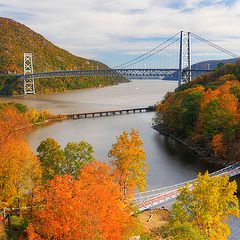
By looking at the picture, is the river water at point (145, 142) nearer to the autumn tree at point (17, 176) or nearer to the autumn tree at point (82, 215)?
the autumn tree at point (82, 215)

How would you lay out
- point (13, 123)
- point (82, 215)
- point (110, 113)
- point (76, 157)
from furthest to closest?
point (110, 113) → point (13, 123) → point (76, 157) → point (82, 215)

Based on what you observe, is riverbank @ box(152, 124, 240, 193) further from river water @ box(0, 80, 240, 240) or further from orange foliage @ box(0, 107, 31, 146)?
orange foliage @ box(0, 107, 31, 146)

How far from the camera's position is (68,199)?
403 inches

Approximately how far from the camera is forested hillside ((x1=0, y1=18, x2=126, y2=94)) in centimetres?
8362

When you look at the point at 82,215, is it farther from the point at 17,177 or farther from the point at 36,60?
the point at 36,60

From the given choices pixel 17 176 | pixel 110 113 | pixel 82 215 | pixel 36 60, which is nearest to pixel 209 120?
pixel 17 176

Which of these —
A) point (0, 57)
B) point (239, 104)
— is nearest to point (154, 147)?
point (239, 104)

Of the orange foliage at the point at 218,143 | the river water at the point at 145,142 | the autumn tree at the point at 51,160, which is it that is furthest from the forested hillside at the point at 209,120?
the autumn tree at the point at 51,160

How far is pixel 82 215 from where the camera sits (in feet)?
31.6

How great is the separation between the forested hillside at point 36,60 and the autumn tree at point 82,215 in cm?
6916

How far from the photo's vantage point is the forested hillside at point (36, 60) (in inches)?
3292

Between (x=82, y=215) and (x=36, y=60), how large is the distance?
96.3 m

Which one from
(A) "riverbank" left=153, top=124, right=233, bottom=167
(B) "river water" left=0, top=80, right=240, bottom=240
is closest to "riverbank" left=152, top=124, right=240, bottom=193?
(A) "riverbank" left=153, top=124, right=233, bottom=167

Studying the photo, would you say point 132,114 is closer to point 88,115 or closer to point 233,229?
point 88,115
